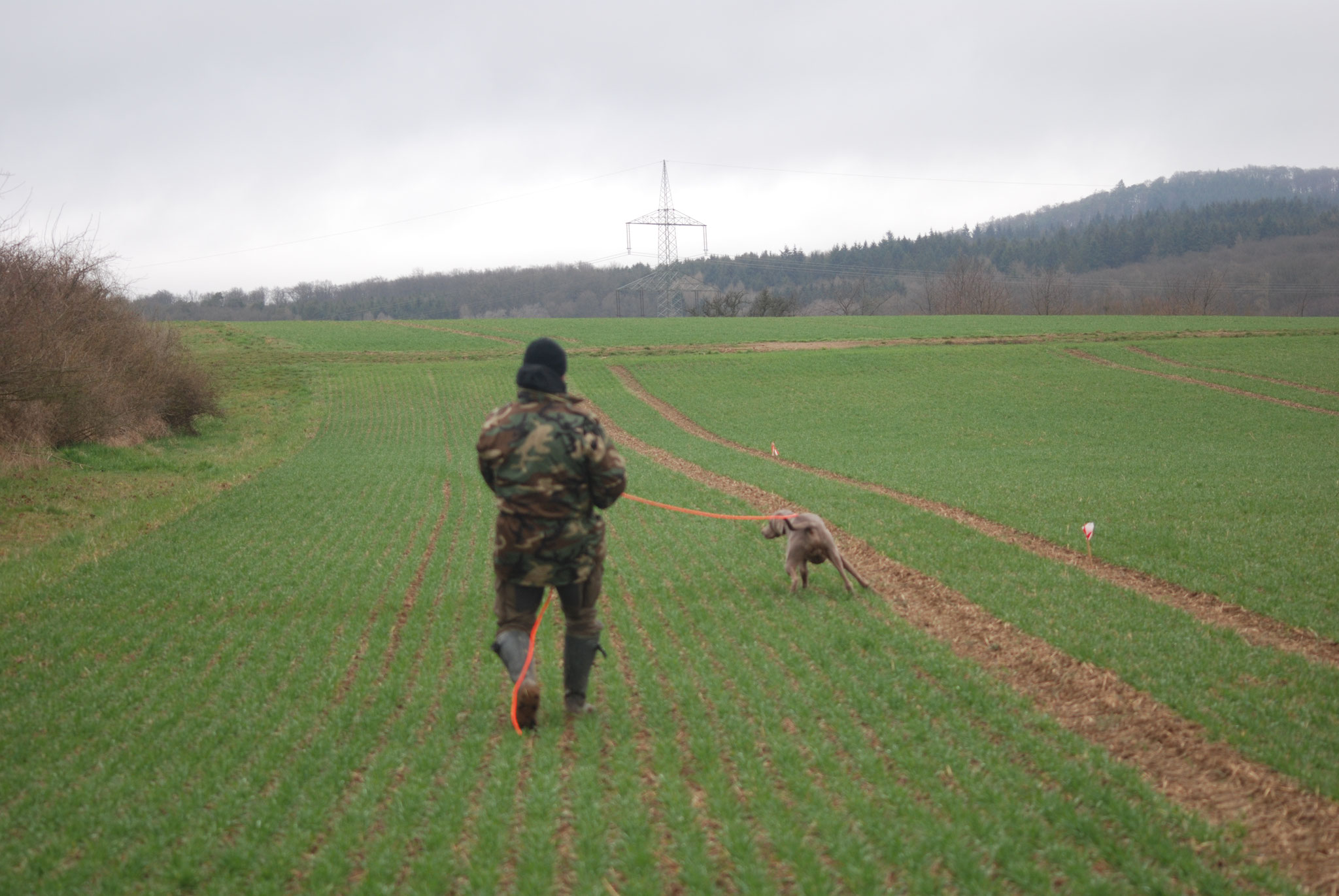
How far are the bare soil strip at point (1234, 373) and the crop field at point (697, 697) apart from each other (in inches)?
907

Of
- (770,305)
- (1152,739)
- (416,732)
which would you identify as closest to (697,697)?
(416,732)

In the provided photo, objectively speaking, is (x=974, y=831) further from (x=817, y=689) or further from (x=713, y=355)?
(x=713, y=355)

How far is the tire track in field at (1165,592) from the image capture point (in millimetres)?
8383

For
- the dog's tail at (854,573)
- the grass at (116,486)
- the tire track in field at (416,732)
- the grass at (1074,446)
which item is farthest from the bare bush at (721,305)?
the dog's tail at (854,573)

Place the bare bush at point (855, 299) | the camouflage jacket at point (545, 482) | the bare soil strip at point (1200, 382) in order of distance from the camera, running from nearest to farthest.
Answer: the camouflage jacket at point (545, 482) < the bare soil strip at point (1200, 382) < the bare bush at point (855, 299)

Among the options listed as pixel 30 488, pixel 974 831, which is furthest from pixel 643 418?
pixel 974 831

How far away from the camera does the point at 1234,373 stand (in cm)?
4206

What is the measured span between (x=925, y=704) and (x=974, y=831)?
79.1 inches

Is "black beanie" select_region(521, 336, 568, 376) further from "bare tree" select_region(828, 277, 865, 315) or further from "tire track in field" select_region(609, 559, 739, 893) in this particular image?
"bare tree" select_region(828, 277, 865, 315)

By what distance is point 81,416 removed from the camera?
839 inches

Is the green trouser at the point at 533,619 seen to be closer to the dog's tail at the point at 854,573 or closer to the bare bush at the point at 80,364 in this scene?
the dog's tail at the point at 854,573

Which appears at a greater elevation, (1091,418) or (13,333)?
(13,333)

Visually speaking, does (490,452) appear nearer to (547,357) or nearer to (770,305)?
(547,357)

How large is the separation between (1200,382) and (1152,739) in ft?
135
